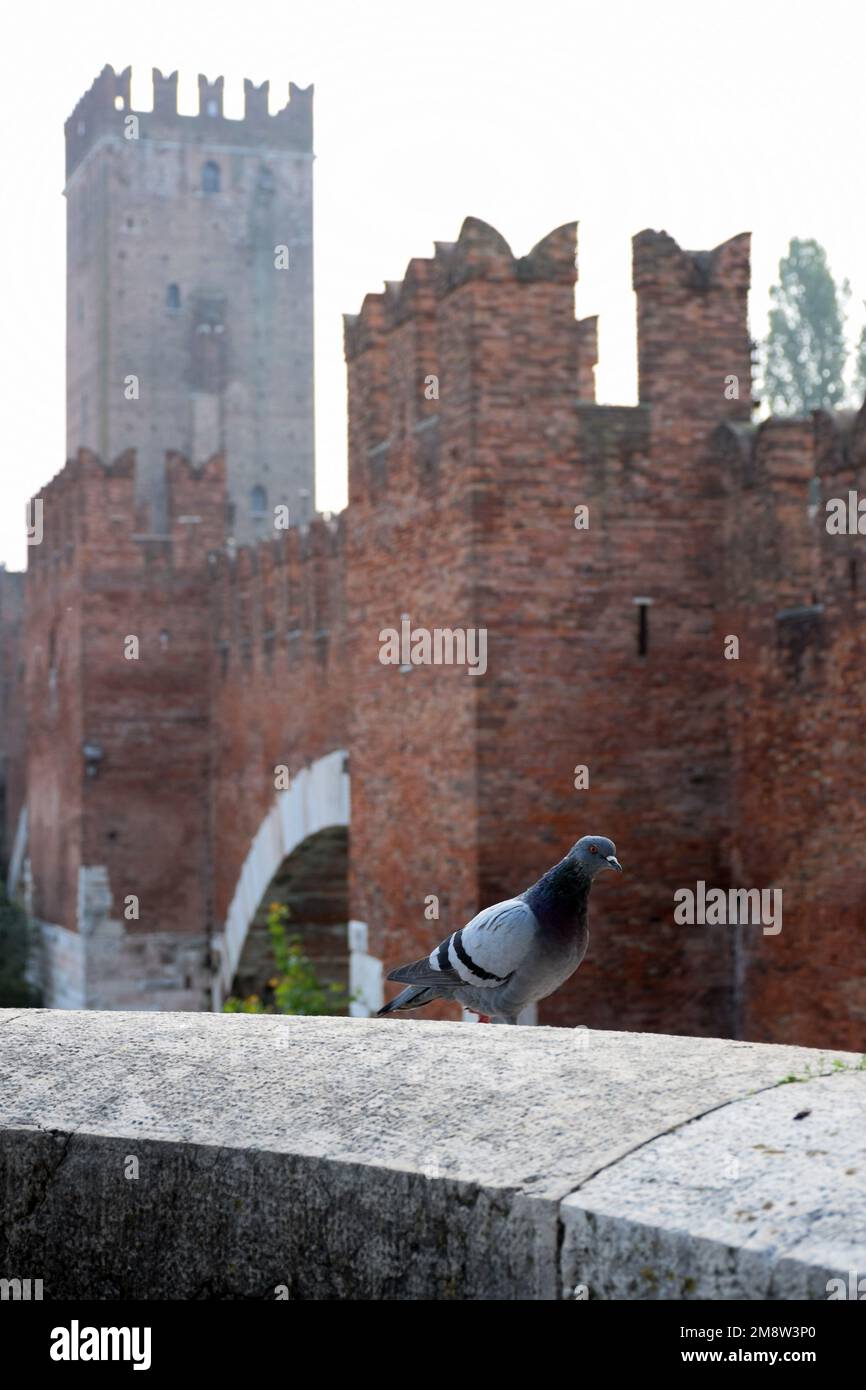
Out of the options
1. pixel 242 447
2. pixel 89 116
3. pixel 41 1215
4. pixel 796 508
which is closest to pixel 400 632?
pixel 796 508

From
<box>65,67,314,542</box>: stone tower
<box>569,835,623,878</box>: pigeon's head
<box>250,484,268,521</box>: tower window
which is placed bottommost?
<box>569,835,623,878</box>: pigeon's head

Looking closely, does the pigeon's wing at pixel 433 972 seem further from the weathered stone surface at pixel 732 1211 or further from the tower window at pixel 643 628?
the tower window at pixel 643 628

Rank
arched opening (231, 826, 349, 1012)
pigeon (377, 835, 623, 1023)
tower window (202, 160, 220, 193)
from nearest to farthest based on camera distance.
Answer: pigeon (377, 835, 623, 1023) → arched opening (231, 826, 349, 1012) → tower window (202, 160, 220, 193)

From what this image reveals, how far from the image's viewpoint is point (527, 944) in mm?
4621

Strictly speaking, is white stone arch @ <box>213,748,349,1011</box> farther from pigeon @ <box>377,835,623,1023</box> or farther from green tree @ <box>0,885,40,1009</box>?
pigeon @ <box>377,835,623,1023</box>

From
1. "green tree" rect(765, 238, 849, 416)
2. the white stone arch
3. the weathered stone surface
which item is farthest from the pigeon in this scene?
"green tree" rect(765, 238, 849, 416)

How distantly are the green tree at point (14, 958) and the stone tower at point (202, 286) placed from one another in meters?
19.3

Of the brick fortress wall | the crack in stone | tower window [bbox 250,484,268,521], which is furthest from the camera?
tower window [bbox 250,484,268,521]

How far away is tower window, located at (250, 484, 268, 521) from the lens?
45719mm

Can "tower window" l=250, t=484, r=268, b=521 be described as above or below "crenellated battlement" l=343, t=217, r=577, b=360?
above

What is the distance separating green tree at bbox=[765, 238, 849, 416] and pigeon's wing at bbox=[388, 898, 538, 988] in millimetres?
38049

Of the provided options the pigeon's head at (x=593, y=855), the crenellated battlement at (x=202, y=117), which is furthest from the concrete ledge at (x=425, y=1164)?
the crenellated battlement at (x=202, y=117)

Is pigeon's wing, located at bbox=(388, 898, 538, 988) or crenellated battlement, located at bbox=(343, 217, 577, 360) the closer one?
pigeon's wing, located at bbox=(388, 898, 538, 988)
